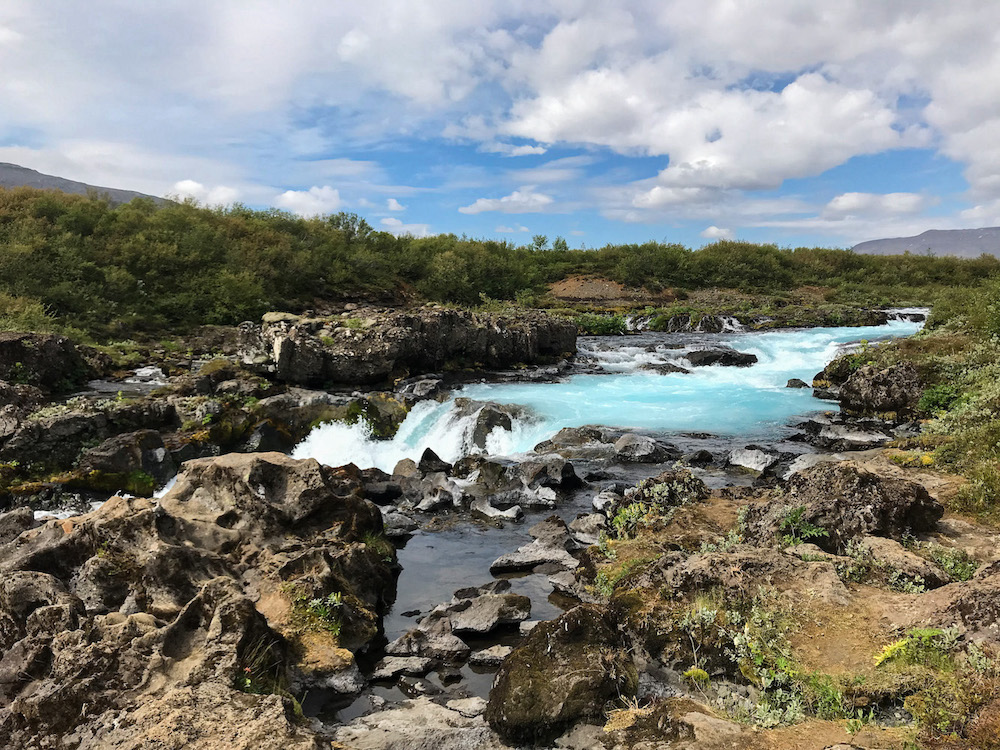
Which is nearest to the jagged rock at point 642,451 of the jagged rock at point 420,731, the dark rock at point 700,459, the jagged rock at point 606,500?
the dark rock at point 700,459

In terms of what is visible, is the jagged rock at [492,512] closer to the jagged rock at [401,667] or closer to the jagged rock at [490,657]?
the jagged rock at [490,657]

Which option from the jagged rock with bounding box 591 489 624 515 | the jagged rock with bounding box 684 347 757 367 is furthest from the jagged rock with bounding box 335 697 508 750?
the jagged rock with bounding box 684 347 757 367

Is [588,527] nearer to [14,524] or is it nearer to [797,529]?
[797,529]

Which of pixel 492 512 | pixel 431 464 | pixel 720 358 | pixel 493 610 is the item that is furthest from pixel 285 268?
pixel 493 610

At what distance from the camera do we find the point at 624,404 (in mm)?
20750

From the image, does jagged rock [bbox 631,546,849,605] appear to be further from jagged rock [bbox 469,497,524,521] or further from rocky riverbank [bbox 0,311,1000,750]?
jagged rock [bbox 469,497,524,521]

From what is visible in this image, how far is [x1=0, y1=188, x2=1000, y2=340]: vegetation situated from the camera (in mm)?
29844

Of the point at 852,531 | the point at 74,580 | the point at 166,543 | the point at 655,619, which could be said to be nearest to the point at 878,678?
the point at 655,619

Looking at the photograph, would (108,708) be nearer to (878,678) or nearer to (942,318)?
(878,678)

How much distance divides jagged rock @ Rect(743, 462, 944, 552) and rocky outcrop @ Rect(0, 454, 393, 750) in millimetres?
5502

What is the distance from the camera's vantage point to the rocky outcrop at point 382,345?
70.7 feet

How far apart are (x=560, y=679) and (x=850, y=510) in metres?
4.50

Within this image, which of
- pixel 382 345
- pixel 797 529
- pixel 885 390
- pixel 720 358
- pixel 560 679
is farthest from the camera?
pixel 720 358

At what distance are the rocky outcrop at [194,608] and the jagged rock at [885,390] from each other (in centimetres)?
1458
